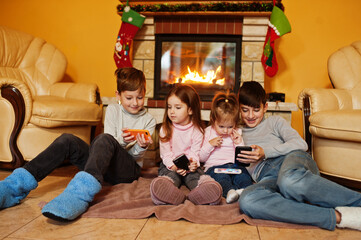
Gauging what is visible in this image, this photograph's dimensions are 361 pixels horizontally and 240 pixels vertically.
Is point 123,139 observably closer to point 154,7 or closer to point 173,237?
point 173,237

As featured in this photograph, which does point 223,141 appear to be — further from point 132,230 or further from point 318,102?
point 132,230

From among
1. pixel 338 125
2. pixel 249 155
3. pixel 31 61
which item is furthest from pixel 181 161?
pixel 31 61

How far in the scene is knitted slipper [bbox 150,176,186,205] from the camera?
1.40 meters

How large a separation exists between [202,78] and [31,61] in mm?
1604

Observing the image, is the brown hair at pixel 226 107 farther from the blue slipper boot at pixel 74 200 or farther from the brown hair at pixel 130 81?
the blue slipper boot at pixel 74 200

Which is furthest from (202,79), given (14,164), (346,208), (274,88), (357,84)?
(346,208)

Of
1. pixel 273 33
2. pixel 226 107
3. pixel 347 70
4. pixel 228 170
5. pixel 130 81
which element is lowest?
pixel 228 170

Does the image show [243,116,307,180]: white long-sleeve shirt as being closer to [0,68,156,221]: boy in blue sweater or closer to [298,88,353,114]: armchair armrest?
[298,88,353,114]: armchair armrest

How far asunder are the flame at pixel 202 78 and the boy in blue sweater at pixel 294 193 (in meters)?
1.39

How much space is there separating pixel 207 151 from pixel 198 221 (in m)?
0.58

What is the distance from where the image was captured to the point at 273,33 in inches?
106

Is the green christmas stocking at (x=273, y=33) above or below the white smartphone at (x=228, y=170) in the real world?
above

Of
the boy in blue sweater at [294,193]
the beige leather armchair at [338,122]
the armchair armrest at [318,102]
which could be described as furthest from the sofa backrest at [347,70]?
the boy in blue sweater at [294,193]

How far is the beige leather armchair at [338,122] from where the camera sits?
177 centimetres
